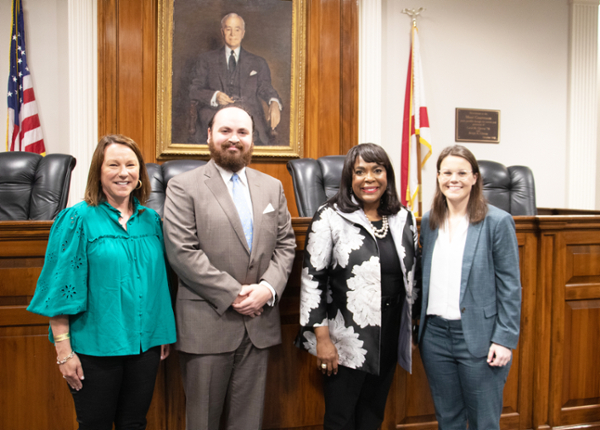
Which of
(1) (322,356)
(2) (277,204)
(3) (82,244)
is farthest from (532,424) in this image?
(3) (82,244)

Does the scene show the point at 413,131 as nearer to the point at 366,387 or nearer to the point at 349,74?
the point at 349,74

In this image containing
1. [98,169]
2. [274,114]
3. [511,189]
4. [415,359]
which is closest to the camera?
[98,169]

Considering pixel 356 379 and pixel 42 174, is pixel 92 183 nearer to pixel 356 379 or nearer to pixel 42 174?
pixel 356 379

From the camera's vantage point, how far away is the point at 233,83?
3.85m

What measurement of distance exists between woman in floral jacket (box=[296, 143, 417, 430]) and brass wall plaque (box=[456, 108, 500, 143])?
129 inches

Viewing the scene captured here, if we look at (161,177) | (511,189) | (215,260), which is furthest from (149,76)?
(511,189)

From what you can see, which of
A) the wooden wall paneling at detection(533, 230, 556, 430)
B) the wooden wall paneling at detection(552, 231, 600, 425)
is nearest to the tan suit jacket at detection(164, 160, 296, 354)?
the wooden wall paneling at detection(533, 230, 556, 430)

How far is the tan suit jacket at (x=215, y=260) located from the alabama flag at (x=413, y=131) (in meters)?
2.92

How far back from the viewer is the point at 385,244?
60.9 inches

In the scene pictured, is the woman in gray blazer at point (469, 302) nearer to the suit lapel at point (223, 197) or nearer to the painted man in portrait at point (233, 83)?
the suit lapel at point (223, 197)

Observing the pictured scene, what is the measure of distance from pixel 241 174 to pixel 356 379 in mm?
951

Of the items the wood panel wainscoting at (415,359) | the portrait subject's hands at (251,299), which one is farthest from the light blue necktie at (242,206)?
the wood panel wainscoting at (415,359)

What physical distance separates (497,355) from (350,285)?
59 cm

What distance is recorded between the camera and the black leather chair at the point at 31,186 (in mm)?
2564
